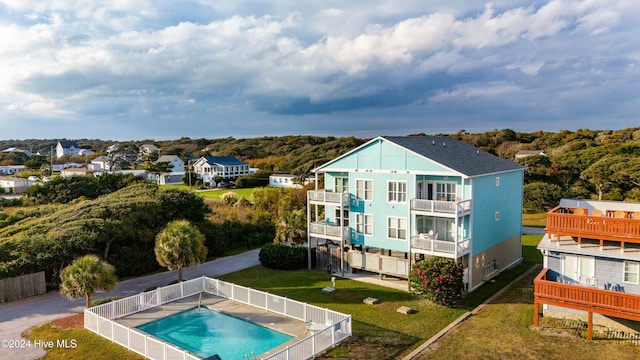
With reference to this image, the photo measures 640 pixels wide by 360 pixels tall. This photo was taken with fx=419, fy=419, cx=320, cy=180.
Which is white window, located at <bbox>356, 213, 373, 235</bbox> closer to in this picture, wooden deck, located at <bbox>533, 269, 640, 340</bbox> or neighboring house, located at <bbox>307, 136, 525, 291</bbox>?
neighboring house, located at <bbox>307, 136, 525, 291</bbox>

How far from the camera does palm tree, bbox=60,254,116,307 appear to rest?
16.5 m

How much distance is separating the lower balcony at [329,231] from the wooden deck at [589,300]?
10223mm

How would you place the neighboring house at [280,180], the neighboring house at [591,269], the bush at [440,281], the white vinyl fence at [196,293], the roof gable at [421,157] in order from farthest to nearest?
the neighboring house at [280,180], the roof gable at [421,157], the bush at [440,281], the neighboring house at [591,269], the white vinyl fence at [196,293]

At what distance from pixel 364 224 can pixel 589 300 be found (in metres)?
11.1

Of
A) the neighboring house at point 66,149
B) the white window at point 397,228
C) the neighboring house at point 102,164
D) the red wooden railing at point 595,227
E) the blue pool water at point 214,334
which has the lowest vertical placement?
the blue pool water at point 214,334

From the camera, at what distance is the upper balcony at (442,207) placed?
19.6m

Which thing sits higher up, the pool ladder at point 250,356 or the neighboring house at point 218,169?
the neighboring house at point 218,169

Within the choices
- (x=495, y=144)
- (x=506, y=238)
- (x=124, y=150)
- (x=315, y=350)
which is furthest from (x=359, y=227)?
(x=124, y=150)

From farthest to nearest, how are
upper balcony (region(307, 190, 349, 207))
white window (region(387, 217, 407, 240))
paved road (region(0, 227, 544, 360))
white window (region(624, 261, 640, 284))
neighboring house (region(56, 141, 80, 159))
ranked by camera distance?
neighboring house (region(56, 141, 80, 159))
upper balcony (region(307, 190, 349, 207))
white window (region(387, 217, 407, 240))
paved road (region(0, 227, 544, 360))
white window (region(624, 261, 640, 284))

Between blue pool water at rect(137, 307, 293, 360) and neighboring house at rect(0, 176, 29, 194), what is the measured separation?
5642 centimetres

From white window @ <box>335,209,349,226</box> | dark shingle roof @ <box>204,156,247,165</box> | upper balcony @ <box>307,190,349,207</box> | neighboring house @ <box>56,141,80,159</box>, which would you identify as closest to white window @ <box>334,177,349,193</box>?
upper balcony @ <box>307,190,349,207</box>

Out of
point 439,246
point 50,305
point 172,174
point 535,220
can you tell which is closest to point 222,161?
point 172,174

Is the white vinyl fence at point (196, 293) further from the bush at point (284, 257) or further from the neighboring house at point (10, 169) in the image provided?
the neighboring house at point (10, 169)

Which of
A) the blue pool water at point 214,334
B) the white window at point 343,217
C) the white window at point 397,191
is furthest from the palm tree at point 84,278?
the white window at point 397,191
